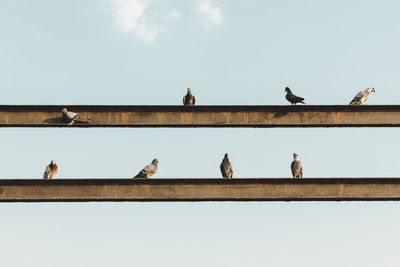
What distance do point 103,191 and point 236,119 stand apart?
207 cm

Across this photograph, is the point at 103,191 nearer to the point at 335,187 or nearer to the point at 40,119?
A: the point at 40,119

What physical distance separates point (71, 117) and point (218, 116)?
2.00 meters

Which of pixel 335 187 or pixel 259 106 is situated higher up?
pixel 259 106

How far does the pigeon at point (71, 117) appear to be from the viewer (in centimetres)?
941

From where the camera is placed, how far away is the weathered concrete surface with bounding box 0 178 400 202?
9.12 metres

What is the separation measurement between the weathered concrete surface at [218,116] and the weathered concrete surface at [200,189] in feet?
2.73

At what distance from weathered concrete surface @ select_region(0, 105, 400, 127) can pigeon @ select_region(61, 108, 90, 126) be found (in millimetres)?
82

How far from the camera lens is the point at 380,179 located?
9203mm

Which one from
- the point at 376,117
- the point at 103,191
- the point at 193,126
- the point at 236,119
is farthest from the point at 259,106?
the point at 103,191
